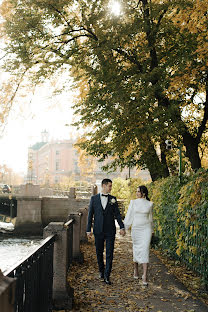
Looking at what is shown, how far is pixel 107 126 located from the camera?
13273 millimetres

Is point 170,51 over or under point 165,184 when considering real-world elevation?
over

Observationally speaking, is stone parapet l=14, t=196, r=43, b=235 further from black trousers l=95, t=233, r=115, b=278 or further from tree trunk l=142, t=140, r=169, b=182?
black trousers l=95, t=233, r=115, b=278

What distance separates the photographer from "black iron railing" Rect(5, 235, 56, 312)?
3516 mm

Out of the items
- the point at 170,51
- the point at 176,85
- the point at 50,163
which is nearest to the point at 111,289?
the point at 176,85

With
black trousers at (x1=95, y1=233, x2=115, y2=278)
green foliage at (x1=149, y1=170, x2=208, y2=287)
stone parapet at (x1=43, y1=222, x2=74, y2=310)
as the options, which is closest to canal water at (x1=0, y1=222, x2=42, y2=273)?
green foliage at (x1=149, y1=170, x2=208, y2=287)

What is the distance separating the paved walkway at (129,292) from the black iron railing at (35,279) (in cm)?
101

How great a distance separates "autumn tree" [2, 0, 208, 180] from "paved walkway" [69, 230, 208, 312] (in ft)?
17.7

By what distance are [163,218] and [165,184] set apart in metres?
1.05

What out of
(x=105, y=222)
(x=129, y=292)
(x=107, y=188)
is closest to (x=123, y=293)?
(x=129, y=292)

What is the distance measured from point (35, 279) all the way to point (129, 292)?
112 inches

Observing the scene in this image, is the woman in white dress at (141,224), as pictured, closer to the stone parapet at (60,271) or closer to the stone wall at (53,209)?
the stone parapet at (60,271)

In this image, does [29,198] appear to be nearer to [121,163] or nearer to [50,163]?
[121,163]

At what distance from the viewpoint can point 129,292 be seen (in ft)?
21.6

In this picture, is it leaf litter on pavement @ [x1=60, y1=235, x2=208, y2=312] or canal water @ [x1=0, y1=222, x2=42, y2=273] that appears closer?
leaf litter on pavement @ [x1=60, y1=235, x2=208, y2=312]
